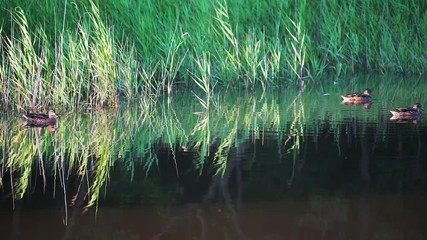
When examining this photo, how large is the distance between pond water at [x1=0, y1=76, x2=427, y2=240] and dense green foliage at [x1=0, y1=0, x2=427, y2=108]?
0.67 m

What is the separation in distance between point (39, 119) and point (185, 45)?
417 centimetres

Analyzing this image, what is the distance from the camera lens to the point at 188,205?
5574 millimetres

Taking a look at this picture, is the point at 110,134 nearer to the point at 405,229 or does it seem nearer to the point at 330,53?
the point at 405,229

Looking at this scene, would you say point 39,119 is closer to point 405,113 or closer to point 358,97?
point 405,113

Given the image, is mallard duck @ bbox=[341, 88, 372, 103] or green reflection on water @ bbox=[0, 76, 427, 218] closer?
green reflection on water @ bbox=[0, 76, 427, 218]

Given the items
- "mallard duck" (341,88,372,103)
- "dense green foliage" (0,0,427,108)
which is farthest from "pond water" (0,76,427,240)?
"mallard duck" (341,88,372,103)

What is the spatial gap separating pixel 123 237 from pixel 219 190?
135 centimetres

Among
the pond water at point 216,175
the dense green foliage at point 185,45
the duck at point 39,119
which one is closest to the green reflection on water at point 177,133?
the pond water at point 216,175

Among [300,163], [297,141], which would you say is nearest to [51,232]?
[300,163]

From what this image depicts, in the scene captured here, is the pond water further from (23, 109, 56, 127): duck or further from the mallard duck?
the mallard duck

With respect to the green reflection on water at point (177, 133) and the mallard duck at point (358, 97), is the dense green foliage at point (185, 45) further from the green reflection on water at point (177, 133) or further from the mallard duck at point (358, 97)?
the mallard duck at point (358, 97)

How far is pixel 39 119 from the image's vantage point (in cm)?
941

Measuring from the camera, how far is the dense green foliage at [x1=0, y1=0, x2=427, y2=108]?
10688mm

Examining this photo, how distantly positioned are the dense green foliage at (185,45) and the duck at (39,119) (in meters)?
0.50
